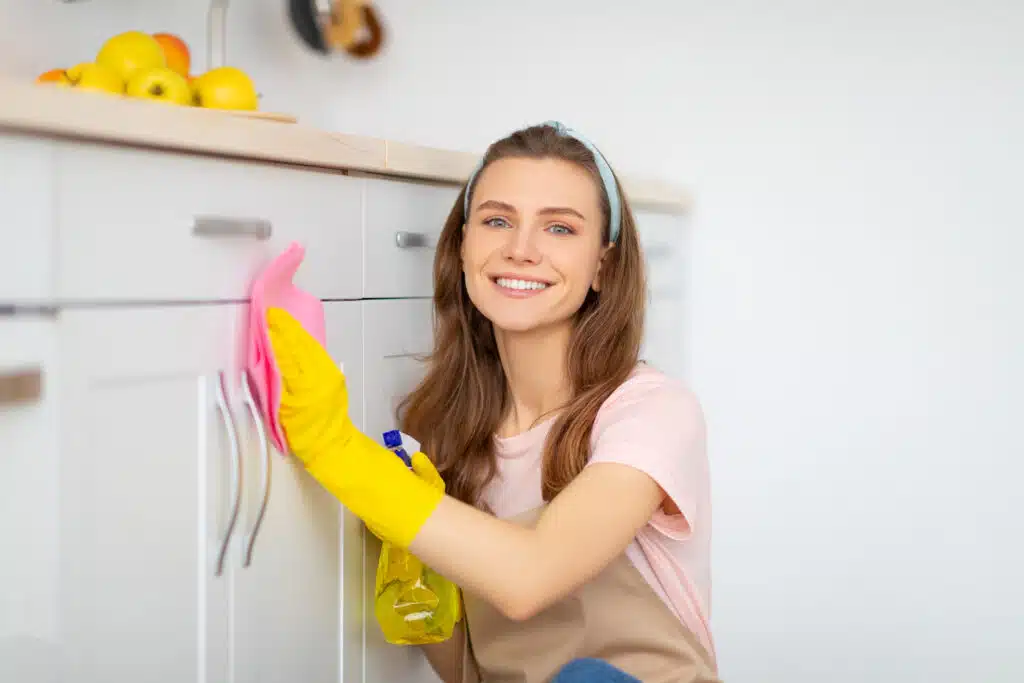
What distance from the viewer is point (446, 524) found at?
111 centimetres

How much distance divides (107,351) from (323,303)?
1.00 feet

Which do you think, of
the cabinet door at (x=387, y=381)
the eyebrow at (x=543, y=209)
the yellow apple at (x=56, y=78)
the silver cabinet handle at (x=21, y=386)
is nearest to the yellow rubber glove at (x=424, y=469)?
the cabinet door at (x=387, y=381)

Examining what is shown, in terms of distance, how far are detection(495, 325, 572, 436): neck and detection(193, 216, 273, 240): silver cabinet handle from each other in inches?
15.0

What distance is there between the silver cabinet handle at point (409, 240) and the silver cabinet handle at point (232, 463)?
14.7 inches

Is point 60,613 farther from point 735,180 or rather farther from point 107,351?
point 735,180

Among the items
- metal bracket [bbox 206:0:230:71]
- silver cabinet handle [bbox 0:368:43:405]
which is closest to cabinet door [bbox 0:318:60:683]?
silver cabinet handle [bbox 0:368:43:405]

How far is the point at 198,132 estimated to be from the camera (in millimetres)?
1049

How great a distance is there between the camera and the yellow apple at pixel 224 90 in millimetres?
1464

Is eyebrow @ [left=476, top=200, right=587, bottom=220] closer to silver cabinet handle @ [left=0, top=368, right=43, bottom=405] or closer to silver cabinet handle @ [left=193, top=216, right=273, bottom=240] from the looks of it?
silver cabinet handle @ [left=193, top=216, right=273, bottom=240]

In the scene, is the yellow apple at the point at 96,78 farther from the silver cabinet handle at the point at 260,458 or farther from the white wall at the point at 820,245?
the silver cabinet handle at the point at 260,458

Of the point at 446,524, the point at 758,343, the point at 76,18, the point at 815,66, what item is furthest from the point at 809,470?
the point at 76,18

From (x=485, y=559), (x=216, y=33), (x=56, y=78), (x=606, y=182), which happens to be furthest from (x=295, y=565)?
(x=216, y=33)

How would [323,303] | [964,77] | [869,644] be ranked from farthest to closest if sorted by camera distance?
1. [869,644]
2. [964,77]
3. [323,303]

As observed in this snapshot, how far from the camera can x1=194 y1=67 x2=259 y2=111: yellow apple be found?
146cm
